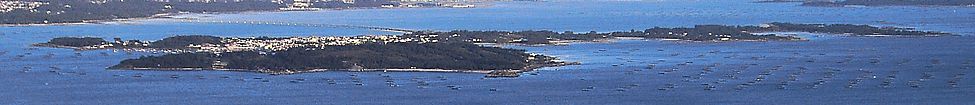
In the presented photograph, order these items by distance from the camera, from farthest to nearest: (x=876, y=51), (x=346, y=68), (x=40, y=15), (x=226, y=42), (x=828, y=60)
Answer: (x=40, y=15) < (x=226, y=42) < (x=876, y=51) < (x=828, y=60) < (x=346, y=68)

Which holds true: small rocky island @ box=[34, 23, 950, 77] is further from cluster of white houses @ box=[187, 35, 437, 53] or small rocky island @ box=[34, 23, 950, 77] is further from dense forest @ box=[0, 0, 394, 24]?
dense forest @ box=[0, 0, 394, 24]

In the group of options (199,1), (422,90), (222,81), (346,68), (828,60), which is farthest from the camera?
(199,1)

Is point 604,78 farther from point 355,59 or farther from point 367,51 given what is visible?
point 367,51

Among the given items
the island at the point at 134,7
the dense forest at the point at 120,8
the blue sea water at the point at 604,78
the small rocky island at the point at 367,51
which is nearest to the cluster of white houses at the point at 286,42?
the small rocky island at the point at 367,51

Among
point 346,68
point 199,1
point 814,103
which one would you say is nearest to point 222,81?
point 346,68

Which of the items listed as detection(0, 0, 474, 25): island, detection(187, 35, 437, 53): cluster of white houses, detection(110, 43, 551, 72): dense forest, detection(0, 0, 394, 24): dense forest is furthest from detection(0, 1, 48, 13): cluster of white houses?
detection(110, 43, 551, 72): dense forest

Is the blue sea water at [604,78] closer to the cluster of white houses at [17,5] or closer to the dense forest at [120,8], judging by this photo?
the dense forest at [120,8]

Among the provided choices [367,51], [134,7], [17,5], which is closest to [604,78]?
[367,51]

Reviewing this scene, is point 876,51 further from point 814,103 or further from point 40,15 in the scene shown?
point 40,15
